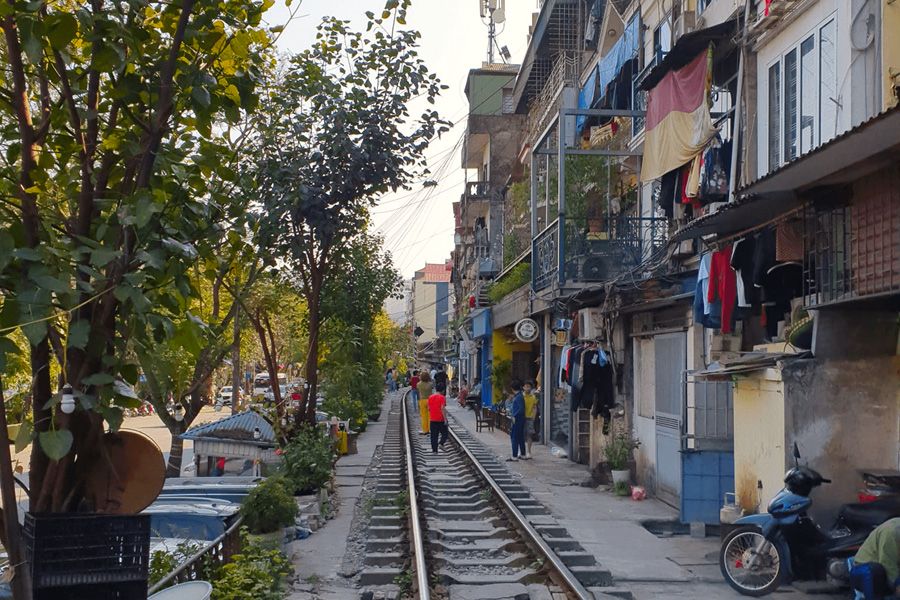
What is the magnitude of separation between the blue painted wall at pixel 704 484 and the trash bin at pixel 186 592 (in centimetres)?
777

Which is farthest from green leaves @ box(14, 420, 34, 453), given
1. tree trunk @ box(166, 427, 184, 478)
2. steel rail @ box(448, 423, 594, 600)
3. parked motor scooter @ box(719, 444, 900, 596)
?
tree trunk @ box(166, 427, 184, 478)

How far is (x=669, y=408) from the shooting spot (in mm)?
15383

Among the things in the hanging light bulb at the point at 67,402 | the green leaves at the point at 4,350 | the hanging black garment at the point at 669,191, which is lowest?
Result: the hanging light bulb at the point at 67,402

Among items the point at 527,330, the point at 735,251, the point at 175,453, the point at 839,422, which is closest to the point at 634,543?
the point at 839,422

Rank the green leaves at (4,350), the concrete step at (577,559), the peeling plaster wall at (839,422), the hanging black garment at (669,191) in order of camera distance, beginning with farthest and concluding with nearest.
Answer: the hanging black garment at (669,191), the concrete step at (577,559), the peeling plaster wall at (839,422), the green leaves at (4,350)

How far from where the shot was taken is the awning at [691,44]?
12859 mm

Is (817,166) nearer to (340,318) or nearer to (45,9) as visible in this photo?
(45,9)

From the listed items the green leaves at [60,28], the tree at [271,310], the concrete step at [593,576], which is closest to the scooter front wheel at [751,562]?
the concrete step at [593,576]

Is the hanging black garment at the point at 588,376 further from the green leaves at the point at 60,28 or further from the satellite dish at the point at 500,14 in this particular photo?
the satellite dish at the point at 500,14

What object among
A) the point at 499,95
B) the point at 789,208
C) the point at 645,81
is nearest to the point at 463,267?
the point at 499,95

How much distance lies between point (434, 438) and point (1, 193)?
1928 cm

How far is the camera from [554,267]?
1897 cm

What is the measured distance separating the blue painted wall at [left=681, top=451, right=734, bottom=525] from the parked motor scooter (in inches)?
129

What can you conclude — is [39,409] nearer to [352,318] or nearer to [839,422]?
[839,422]
